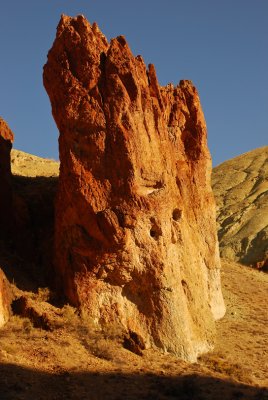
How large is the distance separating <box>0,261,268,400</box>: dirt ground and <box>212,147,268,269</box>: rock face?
1144 inches

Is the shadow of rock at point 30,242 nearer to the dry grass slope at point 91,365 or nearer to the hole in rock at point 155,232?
the dry grass slope at point 91,365

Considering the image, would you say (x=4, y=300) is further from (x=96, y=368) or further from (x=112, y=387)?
(x=112, y=387)

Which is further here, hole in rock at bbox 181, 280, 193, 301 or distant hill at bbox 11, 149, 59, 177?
distant hill at bbox 11, 149, 59, 177

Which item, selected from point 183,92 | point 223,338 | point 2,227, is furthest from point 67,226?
point 183,92

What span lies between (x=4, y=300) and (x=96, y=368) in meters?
3.77

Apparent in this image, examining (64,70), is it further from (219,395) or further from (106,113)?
(219,395)

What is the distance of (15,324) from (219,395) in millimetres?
6584

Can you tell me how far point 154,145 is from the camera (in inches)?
982

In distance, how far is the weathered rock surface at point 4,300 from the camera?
20.0 meters

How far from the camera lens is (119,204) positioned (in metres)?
22.9

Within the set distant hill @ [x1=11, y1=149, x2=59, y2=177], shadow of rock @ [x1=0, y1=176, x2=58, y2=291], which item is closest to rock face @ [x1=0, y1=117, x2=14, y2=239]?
shadow of rock @ [x1=0, y1=176, x2=58, y2=291]

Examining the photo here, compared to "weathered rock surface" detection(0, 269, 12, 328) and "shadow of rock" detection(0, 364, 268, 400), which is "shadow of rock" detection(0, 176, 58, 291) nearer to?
"weathered rock surface" detection(0, 269, 12, 328)

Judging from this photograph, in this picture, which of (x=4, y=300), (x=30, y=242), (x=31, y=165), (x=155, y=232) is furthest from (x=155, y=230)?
(x=31, y=165)

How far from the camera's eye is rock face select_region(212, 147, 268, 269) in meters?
53.8
